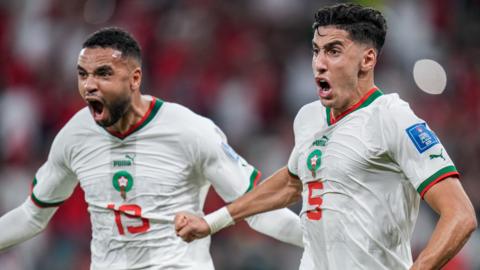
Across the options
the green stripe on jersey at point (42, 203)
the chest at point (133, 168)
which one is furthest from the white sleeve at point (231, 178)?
the green stripe on jersey at point (42, 203)

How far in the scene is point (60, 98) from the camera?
10.2 m

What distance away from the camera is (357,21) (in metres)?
4.43

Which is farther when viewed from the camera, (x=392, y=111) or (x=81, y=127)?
(x=81, y=127)

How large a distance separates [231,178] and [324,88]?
1.07m

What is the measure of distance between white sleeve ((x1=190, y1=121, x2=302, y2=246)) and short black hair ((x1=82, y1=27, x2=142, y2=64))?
0.58 metres

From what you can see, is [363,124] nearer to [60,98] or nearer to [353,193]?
[353,193]

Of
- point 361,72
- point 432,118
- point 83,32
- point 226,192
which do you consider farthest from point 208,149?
point 83,32

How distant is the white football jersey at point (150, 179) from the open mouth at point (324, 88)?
105 cm

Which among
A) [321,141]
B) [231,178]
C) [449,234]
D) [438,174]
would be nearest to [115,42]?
[231,178]

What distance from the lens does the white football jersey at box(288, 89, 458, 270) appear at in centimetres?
417

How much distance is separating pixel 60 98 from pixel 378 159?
642 cm

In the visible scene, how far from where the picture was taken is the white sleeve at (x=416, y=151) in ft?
13.2

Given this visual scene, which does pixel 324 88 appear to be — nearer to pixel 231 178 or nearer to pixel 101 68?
pixel 231 178

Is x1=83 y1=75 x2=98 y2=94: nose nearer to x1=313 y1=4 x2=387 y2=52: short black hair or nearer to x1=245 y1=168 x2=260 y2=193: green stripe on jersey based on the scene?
A: x1=245 y1=168 x2=260 y2=193: green stripe on jersey
